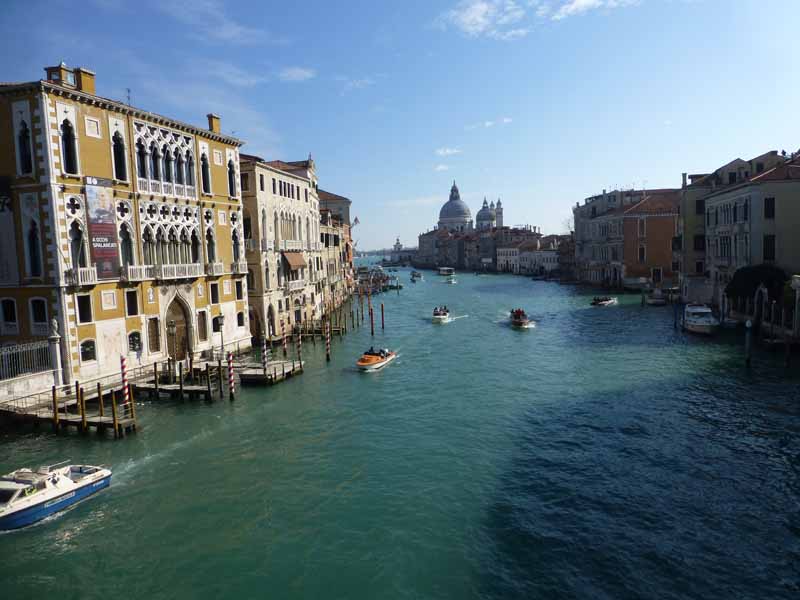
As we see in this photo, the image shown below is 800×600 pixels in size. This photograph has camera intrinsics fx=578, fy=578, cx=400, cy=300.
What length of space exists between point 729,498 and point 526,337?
81.2 ft

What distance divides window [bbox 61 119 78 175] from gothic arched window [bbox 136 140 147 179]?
10.3 feet

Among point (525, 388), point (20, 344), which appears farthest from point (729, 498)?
point (20, 344)

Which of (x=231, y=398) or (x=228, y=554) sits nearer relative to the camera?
(x=228, y=554)

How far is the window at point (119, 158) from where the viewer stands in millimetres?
23219

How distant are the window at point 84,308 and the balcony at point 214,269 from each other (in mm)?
7186

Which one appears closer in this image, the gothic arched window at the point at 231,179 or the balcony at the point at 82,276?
the balcony at the point at 82,276

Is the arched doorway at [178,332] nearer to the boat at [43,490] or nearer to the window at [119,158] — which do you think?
the window at [119,158]

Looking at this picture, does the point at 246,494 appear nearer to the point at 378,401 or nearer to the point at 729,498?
the point at 378,401

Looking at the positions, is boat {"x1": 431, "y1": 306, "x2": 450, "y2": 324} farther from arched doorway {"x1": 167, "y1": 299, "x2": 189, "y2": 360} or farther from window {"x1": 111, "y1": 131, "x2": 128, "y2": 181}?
window {"x1": 111, "y1": 131, "x2": 128, "y2": 181}

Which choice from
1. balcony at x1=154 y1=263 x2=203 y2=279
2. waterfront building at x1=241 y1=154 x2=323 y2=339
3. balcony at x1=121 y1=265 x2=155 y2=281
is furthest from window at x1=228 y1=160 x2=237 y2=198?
balcony at x1=121 y1=265 x2=155 y2=281

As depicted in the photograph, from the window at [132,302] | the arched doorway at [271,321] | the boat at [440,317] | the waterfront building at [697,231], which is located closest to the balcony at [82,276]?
the window at [132,302]

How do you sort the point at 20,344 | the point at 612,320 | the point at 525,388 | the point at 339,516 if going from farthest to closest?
1. the point at 612,320
2. the point at 525,388
3. the point at 20,344
4. the point at 339,516

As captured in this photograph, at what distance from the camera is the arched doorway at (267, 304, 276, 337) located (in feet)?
118

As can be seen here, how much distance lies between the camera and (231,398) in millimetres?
23250
